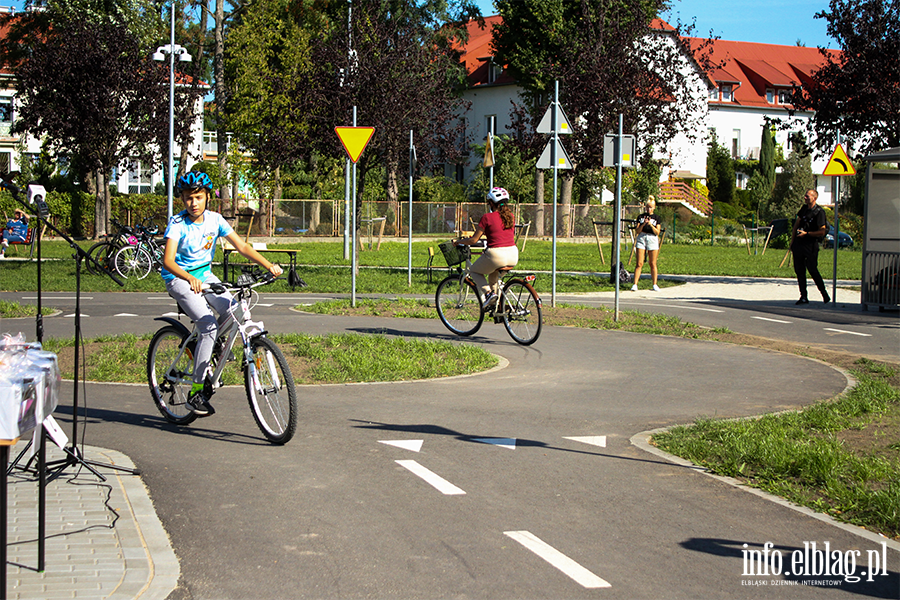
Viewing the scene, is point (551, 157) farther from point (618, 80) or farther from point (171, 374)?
point (171, 374)

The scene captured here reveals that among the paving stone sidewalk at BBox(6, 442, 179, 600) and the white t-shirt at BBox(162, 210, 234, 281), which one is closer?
the paving stone sidewalk at BBox(6, 442, 179, 600)

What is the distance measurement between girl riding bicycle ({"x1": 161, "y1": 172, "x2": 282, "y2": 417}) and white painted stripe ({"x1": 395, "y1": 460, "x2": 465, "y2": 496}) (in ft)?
5.53

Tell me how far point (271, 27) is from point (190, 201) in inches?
1669

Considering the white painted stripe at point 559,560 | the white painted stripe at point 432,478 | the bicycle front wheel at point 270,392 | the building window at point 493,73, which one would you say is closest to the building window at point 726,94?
the building window at point 493,73

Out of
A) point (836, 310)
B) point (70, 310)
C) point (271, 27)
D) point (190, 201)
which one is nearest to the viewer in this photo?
point (190, 201)

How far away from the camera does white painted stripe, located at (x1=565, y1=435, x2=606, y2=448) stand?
23.7 feet

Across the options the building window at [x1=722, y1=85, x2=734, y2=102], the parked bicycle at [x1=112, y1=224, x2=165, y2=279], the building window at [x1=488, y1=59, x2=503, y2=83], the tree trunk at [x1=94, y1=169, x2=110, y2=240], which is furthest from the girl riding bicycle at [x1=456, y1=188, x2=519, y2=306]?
the building window at [x1=722, y1=85, x2=734, y2=102]

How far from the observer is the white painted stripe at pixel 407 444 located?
22.8ft

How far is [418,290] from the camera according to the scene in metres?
19.9

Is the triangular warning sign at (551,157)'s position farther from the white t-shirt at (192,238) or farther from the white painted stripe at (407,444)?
the white painted stripe at (407,444)

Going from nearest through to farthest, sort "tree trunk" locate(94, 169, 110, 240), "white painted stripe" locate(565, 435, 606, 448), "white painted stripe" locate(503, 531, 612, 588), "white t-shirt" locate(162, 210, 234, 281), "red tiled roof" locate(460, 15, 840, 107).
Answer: "white painted stripe" locate(503, 531, 612, 588) < "white painted stripe" locate(565, 435, 606, 448) < "white t-shirt" locate(162, 210, 234, 281) < "tree trunk" locate(94, 169, 110, 240) < "red tiled roof" locate(460, 15, 840, 107)

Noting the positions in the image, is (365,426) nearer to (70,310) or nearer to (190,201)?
(190,201)

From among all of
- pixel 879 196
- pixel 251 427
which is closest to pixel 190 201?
pixel 251 427

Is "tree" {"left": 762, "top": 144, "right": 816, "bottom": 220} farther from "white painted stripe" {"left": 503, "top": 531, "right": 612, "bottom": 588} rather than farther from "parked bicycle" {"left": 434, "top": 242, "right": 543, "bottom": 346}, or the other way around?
"white painted stripe" {"left": 503, "top": 531, "right": 612, "bottom": 588}
